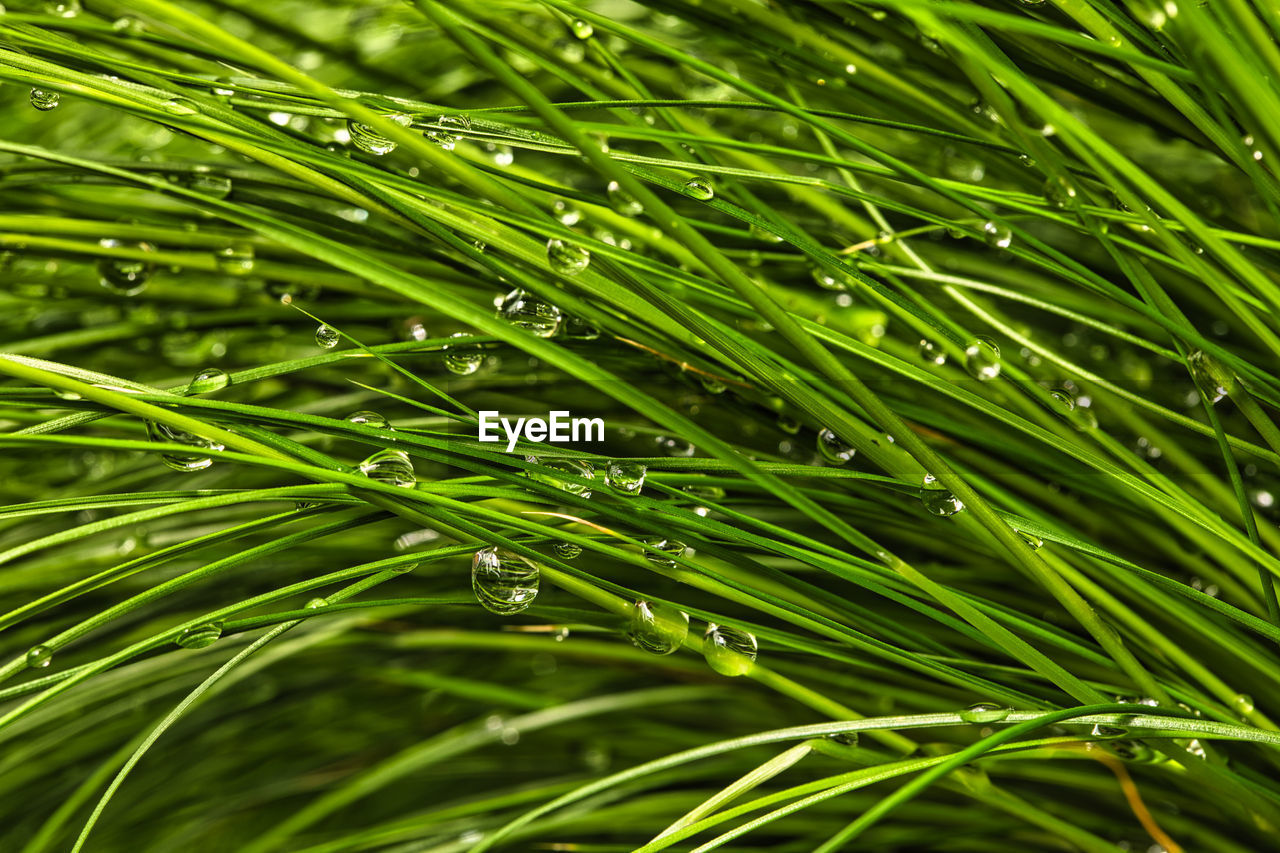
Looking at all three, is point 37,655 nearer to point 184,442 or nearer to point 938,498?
point 184,442

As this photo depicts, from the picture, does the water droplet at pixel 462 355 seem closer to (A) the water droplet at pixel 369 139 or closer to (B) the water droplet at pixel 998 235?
(A) the water droplet at pixel 369 139

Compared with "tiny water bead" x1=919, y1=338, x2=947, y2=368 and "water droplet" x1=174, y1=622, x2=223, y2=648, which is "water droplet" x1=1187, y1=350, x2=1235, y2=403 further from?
"water droplet" x1=174, y1=622, x2=223, y2=648

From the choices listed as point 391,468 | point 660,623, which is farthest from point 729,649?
point 391,468

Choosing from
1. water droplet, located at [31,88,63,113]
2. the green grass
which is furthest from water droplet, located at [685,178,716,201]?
water droplet, located at [31,88,63,113]

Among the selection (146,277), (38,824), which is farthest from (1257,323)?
(38,824)

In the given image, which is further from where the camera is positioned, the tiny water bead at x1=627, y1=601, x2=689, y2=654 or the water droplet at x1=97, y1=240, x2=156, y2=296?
the water droplet at x1=97, y1=240, x2=156, y2=296

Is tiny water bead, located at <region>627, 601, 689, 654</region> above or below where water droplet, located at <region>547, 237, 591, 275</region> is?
below

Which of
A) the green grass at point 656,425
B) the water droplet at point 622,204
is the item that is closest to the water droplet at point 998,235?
the green grass at point 656,425

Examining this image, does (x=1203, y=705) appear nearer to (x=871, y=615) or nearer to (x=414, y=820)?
(x=871, y=615)
